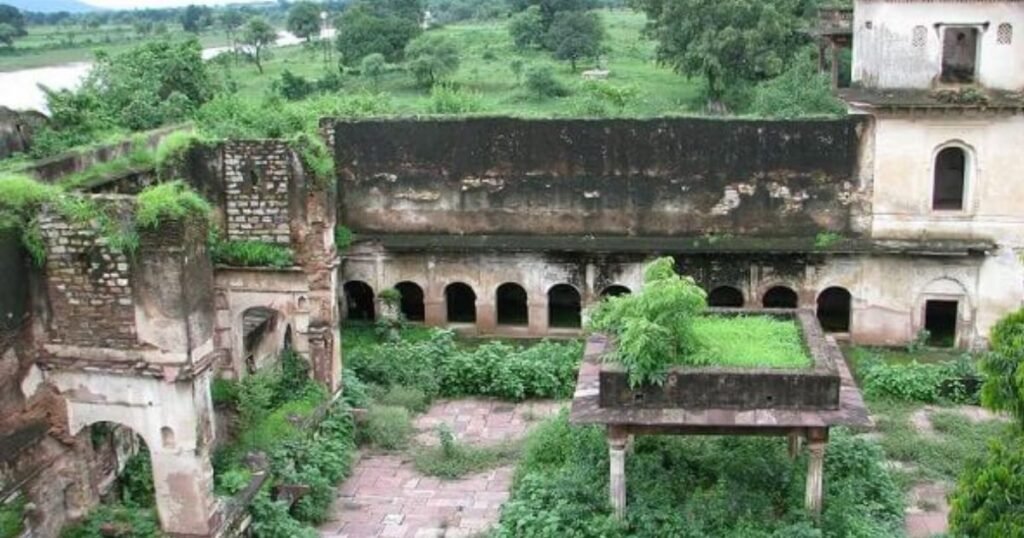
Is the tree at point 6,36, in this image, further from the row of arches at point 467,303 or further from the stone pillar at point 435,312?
the stone pillar at point 435,312

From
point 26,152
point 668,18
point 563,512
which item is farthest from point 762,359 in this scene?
point 668,18

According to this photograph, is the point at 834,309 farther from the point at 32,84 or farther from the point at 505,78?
the point at 505,78

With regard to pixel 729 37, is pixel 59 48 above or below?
above

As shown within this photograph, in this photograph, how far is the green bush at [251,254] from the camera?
17938 millimetres

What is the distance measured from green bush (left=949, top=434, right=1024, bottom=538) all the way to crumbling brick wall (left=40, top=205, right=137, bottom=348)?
9215 mm

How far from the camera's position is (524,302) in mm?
25109

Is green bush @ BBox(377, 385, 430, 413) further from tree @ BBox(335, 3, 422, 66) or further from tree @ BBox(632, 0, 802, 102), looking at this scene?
tree @ BBox(335, 3, 422, 66)

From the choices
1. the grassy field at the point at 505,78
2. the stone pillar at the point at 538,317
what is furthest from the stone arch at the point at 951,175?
the grassy field at the point at 505,78

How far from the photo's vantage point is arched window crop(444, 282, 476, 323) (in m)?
24.5

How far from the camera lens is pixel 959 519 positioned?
375 inches

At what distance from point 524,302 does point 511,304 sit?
0.30 meters

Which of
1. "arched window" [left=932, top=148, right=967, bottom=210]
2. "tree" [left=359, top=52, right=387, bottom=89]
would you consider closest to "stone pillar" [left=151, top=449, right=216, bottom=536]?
"arched window" [left=932, top=148, right=967, bottom=210]

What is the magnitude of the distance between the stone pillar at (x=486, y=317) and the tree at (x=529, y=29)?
129ft

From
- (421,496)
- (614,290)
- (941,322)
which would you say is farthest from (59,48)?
(941,322)
